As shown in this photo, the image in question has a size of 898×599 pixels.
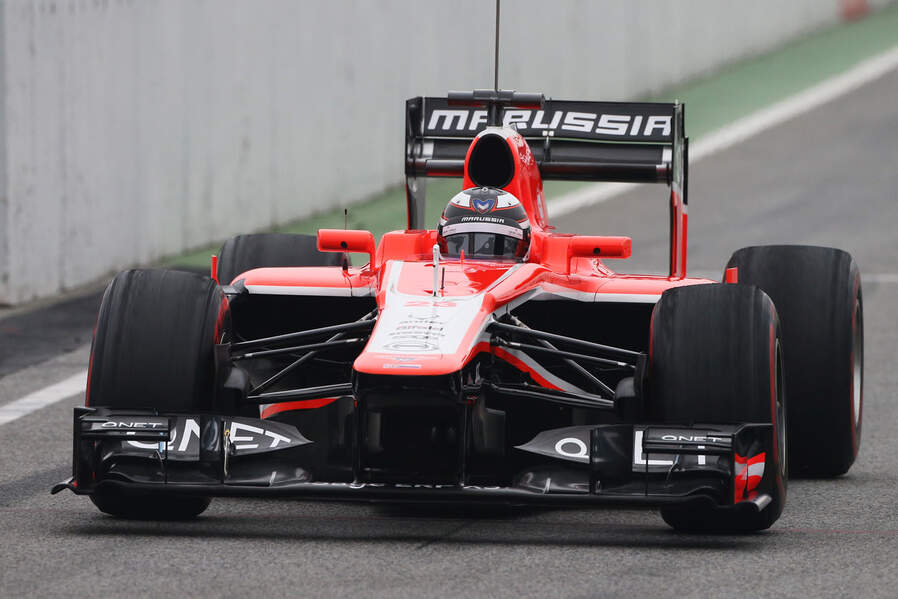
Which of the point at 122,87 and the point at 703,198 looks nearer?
the point at 122,87

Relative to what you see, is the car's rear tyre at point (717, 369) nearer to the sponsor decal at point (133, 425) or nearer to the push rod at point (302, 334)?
the push rod at point (302, 334)

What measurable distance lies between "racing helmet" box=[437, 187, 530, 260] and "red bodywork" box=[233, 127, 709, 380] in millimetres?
104

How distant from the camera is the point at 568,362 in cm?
859

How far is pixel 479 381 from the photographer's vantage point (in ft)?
26.3

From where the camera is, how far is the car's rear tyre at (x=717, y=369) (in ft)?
25.4

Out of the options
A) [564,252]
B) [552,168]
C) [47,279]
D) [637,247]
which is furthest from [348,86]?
[564,252]

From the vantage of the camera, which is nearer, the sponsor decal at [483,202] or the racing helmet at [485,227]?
the racing helmet at [485,227]

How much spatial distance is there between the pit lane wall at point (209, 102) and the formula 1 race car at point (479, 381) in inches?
290

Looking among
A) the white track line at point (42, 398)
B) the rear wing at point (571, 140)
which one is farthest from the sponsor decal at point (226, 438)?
the white track line at point (42, 398)

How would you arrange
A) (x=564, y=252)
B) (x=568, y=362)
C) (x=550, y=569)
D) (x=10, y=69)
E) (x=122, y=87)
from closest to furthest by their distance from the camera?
(x=550, y=569) < (x=568, y=362) < (x=564, y=252) < (x=10, y=69) < (x=122, y=87)

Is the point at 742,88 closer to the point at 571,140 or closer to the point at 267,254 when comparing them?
the point at 571,140

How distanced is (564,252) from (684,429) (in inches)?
72.4

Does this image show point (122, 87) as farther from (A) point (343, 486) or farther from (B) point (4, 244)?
(A) point (343, 486)

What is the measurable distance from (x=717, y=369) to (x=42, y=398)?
18.6 ft
